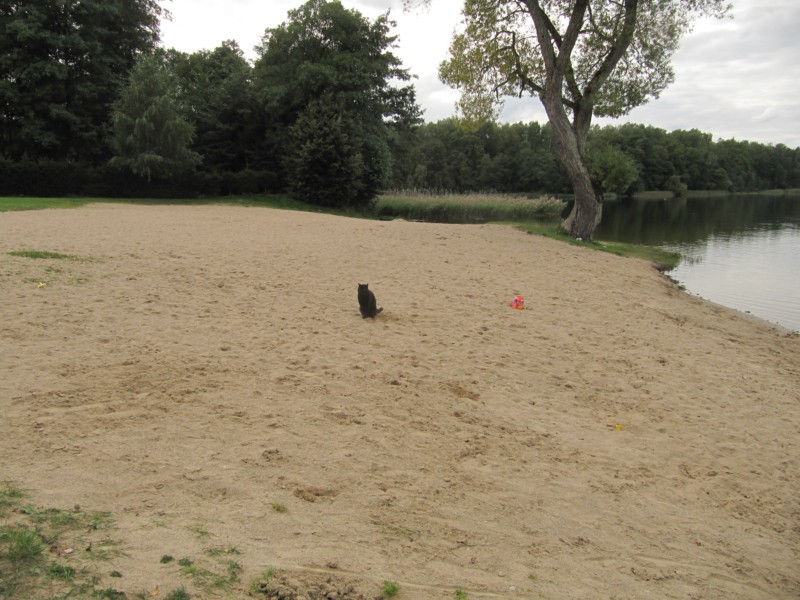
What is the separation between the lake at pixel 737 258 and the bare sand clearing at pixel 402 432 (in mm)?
3705

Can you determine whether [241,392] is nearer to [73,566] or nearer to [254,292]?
[73,566]

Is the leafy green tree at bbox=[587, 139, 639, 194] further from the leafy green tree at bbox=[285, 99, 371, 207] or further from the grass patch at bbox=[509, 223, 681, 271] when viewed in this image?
the grass patch at bbox=[509, 223, 681, 271]

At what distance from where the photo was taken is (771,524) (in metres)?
4.31

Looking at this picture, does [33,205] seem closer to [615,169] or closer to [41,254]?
[41,254]

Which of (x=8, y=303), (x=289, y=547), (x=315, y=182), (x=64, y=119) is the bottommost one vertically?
(x=289, y=547)

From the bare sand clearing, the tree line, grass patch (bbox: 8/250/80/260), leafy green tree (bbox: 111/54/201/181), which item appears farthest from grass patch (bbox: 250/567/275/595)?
the tree line

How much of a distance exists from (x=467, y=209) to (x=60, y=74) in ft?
68.1

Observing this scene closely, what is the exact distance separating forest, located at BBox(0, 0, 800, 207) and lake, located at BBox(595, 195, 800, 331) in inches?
233

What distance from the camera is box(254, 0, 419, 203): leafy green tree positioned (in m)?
29.7

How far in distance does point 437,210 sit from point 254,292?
2524 cm

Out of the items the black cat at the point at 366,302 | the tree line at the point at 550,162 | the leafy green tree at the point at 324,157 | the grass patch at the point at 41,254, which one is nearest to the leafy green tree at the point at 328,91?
the leafy green tree at the point at 324,157

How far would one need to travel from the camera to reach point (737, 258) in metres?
19.8

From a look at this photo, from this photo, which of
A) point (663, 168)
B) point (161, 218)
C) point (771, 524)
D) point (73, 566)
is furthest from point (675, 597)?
point (663, 168)

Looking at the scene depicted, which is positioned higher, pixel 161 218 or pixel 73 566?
pixel 161 218
